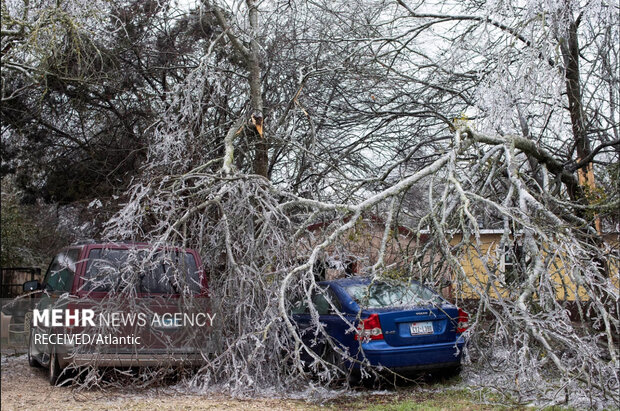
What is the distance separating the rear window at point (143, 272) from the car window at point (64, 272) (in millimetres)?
275

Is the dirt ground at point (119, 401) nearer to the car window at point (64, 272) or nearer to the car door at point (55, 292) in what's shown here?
the car door at point (55, 292)

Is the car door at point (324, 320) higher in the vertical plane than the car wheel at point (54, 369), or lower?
higher

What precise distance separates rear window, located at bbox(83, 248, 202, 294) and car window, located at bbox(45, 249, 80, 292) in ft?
0.90

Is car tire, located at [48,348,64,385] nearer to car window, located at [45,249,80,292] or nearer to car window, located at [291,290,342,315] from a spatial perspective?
car window, located at [45,249,80,292]

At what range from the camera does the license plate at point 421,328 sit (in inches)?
296

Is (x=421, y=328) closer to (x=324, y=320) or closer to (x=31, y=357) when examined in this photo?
(x=324, y=320)

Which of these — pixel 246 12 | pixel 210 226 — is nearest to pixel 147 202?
pixel 210 226

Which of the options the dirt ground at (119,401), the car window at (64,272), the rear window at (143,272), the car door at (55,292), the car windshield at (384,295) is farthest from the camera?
the car windshield at (384,295)

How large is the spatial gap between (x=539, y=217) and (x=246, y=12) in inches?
270

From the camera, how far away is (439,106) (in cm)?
1205

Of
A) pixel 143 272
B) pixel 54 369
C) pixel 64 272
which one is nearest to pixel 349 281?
pixel 143 272

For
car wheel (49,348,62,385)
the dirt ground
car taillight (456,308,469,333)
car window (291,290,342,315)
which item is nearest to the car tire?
car wheel (49,348,62,385)

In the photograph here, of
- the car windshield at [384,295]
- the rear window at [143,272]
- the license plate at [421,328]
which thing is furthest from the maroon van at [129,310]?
the license plate at [421,328]

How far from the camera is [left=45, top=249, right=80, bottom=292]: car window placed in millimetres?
7453
